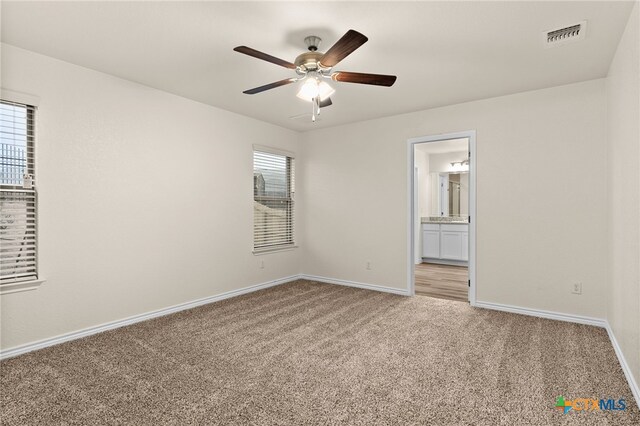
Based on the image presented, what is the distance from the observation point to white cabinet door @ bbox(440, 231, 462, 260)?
716 centimetres

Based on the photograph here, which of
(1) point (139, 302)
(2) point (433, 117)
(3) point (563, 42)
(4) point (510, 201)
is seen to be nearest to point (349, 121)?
(2) point (433, 117)

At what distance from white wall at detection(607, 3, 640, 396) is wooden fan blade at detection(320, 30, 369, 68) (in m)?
1.69

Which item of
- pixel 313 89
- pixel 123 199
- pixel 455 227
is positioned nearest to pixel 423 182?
pixel 455 227

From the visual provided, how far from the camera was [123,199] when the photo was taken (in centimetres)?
346

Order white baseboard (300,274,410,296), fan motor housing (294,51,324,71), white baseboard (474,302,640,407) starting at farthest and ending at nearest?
white baseboard (300,274,410,296) → fan motor housing (294,51,324,71) → white baseboard (474,302,640,407)

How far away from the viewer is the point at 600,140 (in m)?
3.42

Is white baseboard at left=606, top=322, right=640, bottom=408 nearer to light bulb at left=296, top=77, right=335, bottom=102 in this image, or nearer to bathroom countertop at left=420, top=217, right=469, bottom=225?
light bulb at left=296, top=77, right=335, bottom=102

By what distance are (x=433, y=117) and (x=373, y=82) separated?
7.13 ft

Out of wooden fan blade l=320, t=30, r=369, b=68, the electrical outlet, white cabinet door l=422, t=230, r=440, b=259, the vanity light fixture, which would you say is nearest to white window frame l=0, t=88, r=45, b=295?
wooden fan blade l=320, t=30, r=369, b=68

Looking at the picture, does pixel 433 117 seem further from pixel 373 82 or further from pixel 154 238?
pixel 154 238

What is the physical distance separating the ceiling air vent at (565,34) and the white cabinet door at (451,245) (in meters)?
5.02

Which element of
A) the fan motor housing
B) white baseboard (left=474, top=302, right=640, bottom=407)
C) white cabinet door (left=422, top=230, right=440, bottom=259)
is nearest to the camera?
white baseboard (left=474, top=302, right=640, bottom=407)

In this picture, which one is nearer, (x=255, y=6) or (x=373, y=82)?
(x=255, y=6)
